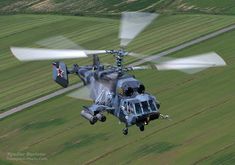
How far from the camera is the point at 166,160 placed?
61.8m

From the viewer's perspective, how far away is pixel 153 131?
6875 centimetres

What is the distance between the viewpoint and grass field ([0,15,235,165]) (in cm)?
6331

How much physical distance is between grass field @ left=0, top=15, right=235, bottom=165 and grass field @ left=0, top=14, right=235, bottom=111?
931 cm

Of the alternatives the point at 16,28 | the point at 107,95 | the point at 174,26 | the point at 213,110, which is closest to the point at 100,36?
the point at 174,26

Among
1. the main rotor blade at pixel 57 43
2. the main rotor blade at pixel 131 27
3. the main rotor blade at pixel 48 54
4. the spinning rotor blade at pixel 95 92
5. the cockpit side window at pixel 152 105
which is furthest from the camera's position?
the main rotor blade at pixel 57 43

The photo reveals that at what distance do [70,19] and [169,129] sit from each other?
63.0 metres

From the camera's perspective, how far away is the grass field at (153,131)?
63312 millimetres

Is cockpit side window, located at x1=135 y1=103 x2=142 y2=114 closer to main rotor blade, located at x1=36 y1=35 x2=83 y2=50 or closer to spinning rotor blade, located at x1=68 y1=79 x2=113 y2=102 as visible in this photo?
spinning rotor blade, located at x1=68 y1=79 x2=113 y2=102

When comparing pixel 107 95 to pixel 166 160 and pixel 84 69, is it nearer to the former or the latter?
pixel 84 69

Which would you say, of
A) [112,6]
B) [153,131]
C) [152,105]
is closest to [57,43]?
[112,6]

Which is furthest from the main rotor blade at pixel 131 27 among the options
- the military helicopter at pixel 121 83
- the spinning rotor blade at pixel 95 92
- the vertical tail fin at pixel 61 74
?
the vertical tail fin at pixel 61 74

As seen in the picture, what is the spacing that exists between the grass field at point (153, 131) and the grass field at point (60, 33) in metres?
9.31

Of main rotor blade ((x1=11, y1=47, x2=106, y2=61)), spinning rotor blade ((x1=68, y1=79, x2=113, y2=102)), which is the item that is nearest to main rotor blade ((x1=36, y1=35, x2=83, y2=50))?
spinning rotor blade ((x1=68, y1=79, x2=113, y2=102))

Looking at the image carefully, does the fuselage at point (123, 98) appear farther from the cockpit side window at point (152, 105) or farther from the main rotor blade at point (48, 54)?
the main rotor blade at point (48, 54)
